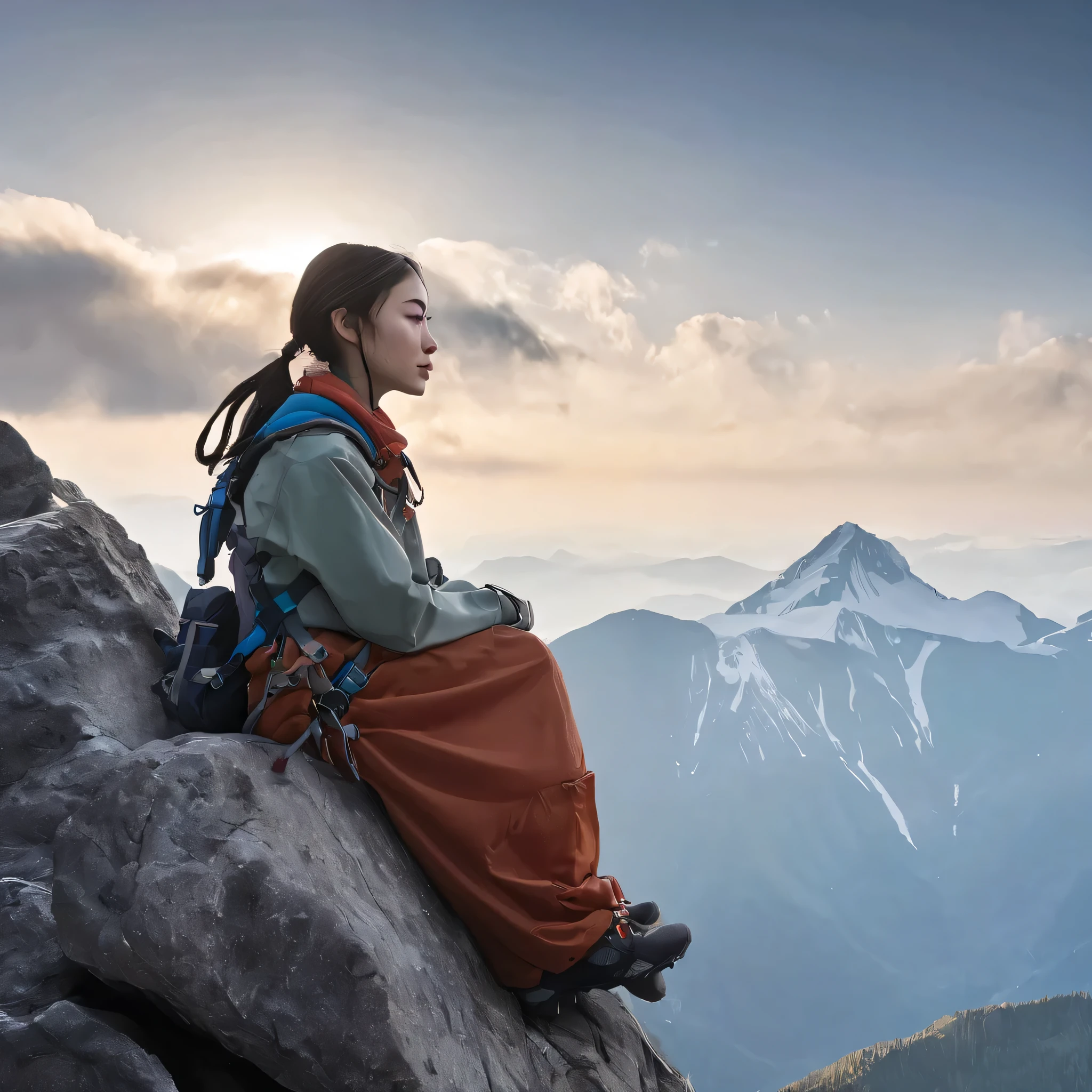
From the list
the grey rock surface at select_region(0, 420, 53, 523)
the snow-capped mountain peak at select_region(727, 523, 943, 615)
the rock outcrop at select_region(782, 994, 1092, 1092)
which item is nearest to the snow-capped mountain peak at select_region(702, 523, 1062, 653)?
the snow-capped mountain peak at select_region(727, 523, 943, 615)

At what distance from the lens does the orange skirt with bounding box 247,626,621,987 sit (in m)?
2.67

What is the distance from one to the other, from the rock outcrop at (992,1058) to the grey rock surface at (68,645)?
165 feet

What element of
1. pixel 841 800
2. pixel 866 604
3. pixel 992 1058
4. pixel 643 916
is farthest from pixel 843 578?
pixel 643 916

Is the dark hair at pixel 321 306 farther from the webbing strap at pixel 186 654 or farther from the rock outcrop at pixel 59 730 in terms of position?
the rock outcrop at pixel 59 730

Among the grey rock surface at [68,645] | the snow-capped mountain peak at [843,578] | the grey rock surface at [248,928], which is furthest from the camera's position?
the snow-capped mountain peak at [843,578]

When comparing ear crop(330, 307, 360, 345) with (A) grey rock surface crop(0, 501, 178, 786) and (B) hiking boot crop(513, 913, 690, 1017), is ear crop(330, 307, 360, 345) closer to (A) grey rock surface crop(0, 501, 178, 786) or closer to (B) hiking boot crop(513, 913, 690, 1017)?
(A) grey rock surface crop(0, 501, 178, 786)

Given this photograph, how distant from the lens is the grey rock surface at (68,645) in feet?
9.50

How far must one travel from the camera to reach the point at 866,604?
114250mm

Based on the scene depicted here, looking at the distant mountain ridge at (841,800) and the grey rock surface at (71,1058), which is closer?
the grey rock surface at (71,1058)

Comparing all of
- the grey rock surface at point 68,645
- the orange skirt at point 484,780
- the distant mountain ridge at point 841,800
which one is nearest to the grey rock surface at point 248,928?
the orange skirt at point 484,780

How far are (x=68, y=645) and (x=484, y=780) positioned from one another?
5.70 feet

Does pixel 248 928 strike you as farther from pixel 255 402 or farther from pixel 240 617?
pixel 255 402

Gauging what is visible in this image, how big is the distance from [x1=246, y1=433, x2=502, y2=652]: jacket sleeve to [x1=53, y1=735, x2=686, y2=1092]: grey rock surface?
1.86ft

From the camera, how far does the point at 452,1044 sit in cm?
229
